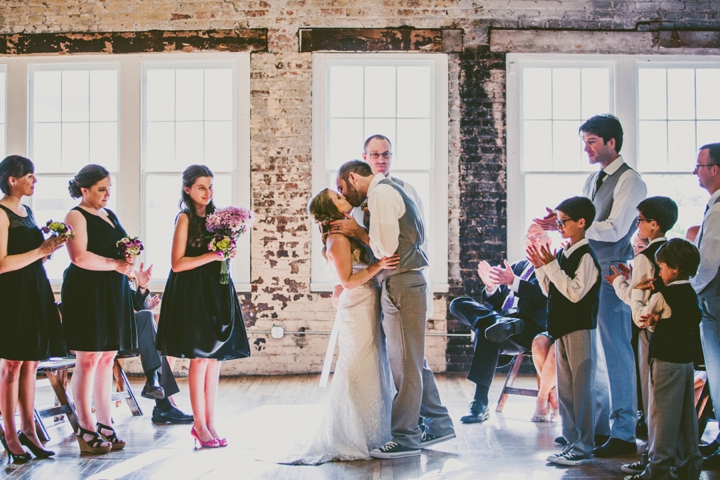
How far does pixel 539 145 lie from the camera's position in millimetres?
7395

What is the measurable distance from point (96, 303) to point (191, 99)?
139 inches

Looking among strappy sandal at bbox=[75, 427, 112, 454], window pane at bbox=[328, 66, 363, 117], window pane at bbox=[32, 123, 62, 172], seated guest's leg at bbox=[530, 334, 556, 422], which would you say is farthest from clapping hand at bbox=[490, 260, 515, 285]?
window pane at bbox=[32, 123, 62, 172]

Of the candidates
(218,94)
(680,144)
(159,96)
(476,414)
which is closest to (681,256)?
(476,414)

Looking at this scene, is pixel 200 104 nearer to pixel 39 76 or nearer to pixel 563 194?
pixel 39 76

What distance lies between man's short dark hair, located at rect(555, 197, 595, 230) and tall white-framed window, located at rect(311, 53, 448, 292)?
10.0 ft

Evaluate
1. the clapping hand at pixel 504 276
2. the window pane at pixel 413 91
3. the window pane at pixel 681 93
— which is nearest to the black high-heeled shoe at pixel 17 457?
the clapping hand at pixel 504 276

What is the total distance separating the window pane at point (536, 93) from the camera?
24.2ft

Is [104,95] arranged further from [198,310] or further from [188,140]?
[198,310]

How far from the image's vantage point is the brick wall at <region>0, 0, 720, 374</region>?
7297mm

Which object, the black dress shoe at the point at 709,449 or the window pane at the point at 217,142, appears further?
the window pane at the point at 217,142

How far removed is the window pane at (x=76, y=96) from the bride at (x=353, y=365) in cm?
429

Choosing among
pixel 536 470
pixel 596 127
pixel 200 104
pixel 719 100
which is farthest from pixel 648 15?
pixel 536 470

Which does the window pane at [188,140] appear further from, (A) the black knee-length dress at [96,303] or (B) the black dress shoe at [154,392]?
(A) the black knee-length dress at [96,303]

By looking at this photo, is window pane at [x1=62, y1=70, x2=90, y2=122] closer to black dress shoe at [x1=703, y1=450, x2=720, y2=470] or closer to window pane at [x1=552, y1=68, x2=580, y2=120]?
window pane at [x1=552, y1=68, x2=580, y2=120]
